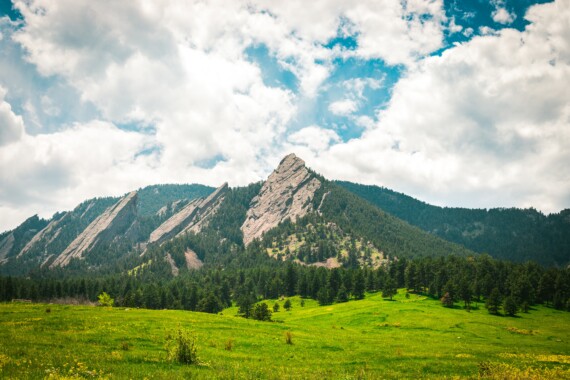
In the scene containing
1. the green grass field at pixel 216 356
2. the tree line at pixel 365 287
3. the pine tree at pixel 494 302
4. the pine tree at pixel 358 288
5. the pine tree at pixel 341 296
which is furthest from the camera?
the pine tree at pixel 358 288

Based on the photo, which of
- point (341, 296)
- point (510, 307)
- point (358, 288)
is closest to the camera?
point (510, 307)

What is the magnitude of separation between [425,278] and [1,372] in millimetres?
146467

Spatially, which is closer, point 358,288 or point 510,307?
point 510,307

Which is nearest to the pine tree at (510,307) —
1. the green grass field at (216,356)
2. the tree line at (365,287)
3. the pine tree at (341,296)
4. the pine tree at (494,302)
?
the tree line at (365,287)

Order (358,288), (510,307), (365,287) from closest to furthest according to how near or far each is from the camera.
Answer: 1. (510,307)
2. (358,288)
3. (365,287)

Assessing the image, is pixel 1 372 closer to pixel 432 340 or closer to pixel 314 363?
pixel 314 363

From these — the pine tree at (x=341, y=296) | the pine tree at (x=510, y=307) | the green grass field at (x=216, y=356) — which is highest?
the green grass field at (x=216, y=356)

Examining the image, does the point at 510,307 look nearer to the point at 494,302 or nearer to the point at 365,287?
the point at 494,302

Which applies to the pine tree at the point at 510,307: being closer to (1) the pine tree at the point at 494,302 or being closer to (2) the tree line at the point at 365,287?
(2) the tree line at the point at 365,287

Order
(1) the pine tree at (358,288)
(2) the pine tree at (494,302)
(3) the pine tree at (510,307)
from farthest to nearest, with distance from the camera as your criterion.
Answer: (1) the pine tree at (358,288) < (2) the pine tree at (494,302) < (3) the pine tree at (510,307)

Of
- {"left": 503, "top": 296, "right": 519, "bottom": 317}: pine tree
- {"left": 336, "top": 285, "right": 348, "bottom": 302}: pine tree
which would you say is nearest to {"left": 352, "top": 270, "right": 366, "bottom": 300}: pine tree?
{"left": 336, "top": 285, "right": 348, "bottom": 302}: pine tree

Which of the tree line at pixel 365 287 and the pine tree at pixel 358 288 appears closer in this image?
the tree line at pixel 365 287

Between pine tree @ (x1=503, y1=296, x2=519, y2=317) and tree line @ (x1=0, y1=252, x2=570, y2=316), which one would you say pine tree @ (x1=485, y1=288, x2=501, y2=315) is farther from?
pine tree @ (x1=503, y1=296, x2=519, y2=317)

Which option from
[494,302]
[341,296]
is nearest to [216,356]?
[494,302]
